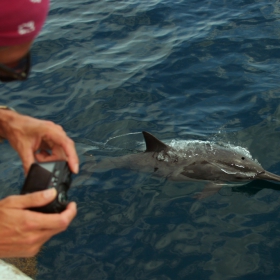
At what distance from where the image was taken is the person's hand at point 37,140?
3152mm

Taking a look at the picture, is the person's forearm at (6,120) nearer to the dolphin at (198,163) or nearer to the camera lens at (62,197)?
the camera lens at (62,197)

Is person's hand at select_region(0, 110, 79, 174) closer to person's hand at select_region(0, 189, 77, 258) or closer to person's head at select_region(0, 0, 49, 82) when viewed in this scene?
person's head at select_region(0, 0, 49, 82)

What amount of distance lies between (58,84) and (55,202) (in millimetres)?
8173

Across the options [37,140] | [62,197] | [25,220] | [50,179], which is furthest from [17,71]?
[25,220]

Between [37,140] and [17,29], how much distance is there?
0.99 meters

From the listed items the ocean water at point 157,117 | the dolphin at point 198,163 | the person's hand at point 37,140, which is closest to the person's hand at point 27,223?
the person's hand at point 37,140

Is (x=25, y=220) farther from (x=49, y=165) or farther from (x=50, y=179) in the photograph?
(x=49, y=165)

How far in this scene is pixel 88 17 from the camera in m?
13.8

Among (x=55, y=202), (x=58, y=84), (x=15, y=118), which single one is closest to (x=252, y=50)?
(x=58, y=84)

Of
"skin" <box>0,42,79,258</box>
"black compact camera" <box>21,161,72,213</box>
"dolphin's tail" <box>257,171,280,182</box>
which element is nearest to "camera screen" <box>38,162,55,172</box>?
"black compact camera" <box>21,161,72,213</box>

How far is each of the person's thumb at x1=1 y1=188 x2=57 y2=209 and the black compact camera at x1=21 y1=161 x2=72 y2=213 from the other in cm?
13

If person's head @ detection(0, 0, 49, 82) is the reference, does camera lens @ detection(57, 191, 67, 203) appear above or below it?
below

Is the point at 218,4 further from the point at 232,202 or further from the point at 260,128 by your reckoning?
the point at 232,202

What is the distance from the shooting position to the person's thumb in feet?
8.14
